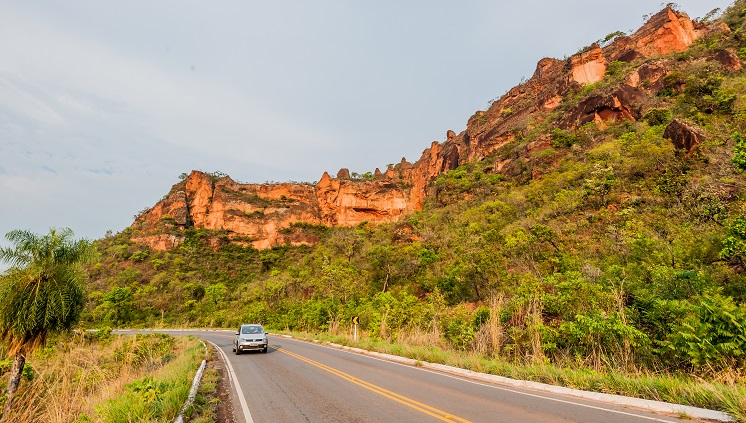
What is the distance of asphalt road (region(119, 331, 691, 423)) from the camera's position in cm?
522

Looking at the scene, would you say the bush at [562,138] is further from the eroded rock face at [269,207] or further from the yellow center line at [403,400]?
the yellow center line at [403,400]

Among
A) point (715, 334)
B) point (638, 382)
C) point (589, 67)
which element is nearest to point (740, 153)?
point (715, 334)

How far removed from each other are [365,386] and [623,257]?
443 inches

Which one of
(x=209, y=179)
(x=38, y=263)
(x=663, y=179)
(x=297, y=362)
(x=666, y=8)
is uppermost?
(x=666, y=8)

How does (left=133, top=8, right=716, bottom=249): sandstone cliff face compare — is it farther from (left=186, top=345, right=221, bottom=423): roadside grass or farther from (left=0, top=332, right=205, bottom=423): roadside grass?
(left=0, top=332, right=205, bottom=423): roadside grass

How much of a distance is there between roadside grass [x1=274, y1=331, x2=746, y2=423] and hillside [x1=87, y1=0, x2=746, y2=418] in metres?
0.07

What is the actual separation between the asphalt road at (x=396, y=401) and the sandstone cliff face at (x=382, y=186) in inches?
2258

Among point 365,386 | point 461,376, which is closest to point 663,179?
point 461,376

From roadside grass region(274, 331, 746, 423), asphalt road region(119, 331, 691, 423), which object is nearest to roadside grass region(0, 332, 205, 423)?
asphalt road region(119, 331, 691, 423)

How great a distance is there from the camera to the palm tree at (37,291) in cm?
785

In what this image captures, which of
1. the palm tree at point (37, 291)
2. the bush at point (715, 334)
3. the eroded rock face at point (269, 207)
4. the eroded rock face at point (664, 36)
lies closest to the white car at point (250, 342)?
the palm tree at point (37, 291)

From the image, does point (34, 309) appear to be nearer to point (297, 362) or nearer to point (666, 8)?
point (297, 362)

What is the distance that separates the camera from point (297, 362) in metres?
12.8

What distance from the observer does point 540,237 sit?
2058cm
